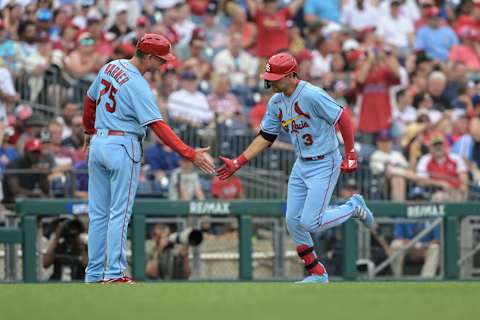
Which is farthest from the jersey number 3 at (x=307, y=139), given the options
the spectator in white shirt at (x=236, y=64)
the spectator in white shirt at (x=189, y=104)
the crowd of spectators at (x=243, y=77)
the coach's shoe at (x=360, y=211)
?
the spectator in white shirt at (x=236, y=64)

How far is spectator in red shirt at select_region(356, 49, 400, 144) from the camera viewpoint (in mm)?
16578

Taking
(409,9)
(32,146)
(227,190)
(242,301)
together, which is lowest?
(242,301)

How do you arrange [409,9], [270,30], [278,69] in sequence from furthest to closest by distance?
[409,9], [270,30], [278,69]

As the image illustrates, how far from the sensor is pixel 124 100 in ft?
30.3

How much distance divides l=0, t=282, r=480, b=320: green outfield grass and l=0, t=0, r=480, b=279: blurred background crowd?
5.11 meters

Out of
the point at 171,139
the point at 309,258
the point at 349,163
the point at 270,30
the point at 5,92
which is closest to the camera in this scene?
the point at 171,139

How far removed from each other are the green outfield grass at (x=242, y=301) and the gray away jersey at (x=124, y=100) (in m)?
1.56

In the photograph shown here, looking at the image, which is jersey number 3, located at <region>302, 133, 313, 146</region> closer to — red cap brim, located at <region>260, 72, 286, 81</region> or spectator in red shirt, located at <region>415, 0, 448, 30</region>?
red cap brim, located at <region>260, 72, 286, 81</region>

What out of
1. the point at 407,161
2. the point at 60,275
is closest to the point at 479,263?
the point at 407,161

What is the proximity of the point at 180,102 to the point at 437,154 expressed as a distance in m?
3.23

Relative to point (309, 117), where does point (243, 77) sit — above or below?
above

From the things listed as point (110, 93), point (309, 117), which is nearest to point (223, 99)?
point (309, 117)

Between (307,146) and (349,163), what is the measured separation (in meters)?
0.36

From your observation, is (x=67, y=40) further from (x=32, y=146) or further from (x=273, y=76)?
(x=273, y=76)
